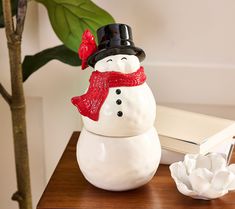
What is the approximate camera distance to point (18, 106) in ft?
2.90

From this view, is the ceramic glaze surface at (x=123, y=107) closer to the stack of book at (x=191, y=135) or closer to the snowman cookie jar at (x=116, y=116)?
the snowman cookie jar at (x=116, y=116)

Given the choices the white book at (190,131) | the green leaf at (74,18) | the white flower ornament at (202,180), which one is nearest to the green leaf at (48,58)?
the green leaf at (74,18)

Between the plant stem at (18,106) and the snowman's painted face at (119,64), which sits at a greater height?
the snowman's painted face at (119,64)

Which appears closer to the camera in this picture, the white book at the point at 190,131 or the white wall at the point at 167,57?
the white book at the point at 190,131

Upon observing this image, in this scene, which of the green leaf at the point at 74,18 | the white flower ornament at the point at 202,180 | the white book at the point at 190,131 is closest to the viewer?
the white flower ornament at the point at 202,180

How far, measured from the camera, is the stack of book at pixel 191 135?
76 cm

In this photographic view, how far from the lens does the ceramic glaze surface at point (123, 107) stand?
661 mm

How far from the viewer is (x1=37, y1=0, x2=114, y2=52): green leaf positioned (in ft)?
2.91

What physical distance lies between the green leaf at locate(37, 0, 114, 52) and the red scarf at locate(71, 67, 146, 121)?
8.8 inches

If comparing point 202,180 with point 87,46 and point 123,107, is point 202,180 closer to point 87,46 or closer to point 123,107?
point 123,107

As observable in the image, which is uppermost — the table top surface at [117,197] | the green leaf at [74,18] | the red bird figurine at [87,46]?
the red bird figurine at [87,46]

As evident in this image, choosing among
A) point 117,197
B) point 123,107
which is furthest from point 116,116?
point 117,197

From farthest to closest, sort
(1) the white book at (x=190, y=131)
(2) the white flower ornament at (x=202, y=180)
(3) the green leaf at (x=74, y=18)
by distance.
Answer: (3) the green leaf at (x=74, y=18)
(1) the white book at (x=190, y=131)
(2) the white flower ornament at (x=202, y=180)

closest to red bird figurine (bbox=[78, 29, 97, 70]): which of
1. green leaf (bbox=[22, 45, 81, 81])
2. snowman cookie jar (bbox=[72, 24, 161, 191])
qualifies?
snowman cookie jar (bbox=[72, 24, 161, 191])
